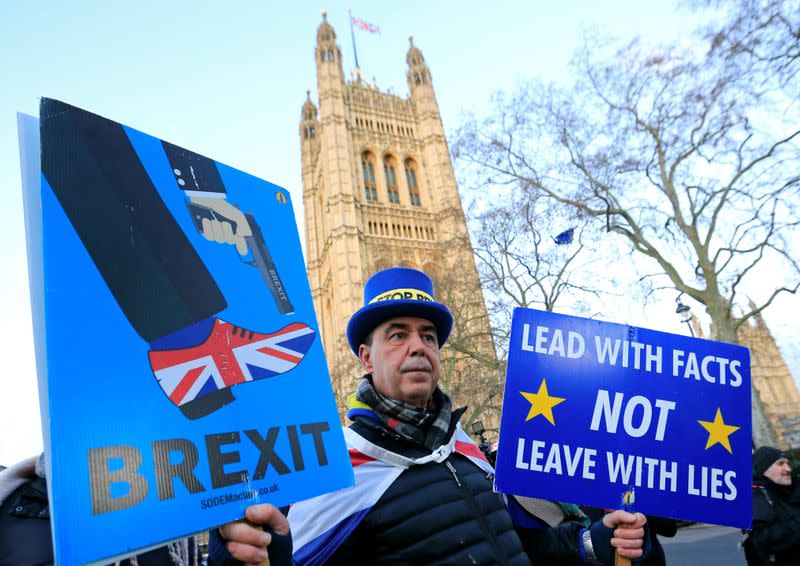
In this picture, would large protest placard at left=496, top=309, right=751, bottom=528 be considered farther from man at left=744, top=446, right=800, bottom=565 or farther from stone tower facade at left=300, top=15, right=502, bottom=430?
stone tower facade at left=300, top=15, right=502, bottom=430

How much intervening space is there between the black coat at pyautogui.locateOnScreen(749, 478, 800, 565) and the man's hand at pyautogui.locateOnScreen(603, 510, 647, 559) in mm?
2625

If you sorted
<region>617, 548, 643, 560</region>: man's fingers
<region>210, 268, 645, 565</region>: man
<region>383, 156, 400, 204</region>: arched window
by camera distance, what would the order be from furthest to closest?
<region>383, 156, 400, 204</region>: arched window, <region>210, 268, 645, 565</region>: man, <region>617, 548, 643, 560</region>: man's fingers

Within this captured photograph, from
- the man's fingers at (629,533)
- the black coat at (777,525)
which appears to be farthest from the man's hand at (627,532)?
the black coat at (777,525)

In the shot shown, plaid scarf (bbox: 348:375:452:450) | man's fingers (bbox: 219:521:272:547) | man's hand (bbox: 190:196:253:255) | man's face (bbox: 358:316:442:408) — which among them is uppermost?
man's hand (bbox: 190:196:253:255)

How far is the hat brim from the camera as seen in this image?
6.74 ft

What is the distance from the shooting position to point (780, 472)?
3529mm

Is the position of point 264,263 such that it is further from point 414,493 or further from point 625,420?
point 625,420

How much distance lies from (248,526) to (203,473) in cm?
16

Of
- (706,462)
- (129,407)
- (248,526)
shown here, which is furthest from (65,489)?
(706,462)

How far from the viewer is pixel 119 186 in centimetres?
117

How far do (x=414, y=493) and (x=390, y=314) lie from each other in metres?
0.72

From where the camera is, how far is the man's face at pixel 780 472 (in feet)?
11.5

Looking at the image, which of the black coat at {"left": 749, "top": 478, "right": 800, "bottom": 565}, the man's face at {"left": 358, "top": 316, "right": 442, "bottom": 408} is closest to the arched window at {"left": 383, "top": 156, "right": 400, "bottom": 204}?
the black coat at {"left": 749, "top": 478, "right": 800, "bottom": 565}

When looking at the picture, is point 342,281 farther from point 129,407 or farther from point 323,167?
point 129,407
